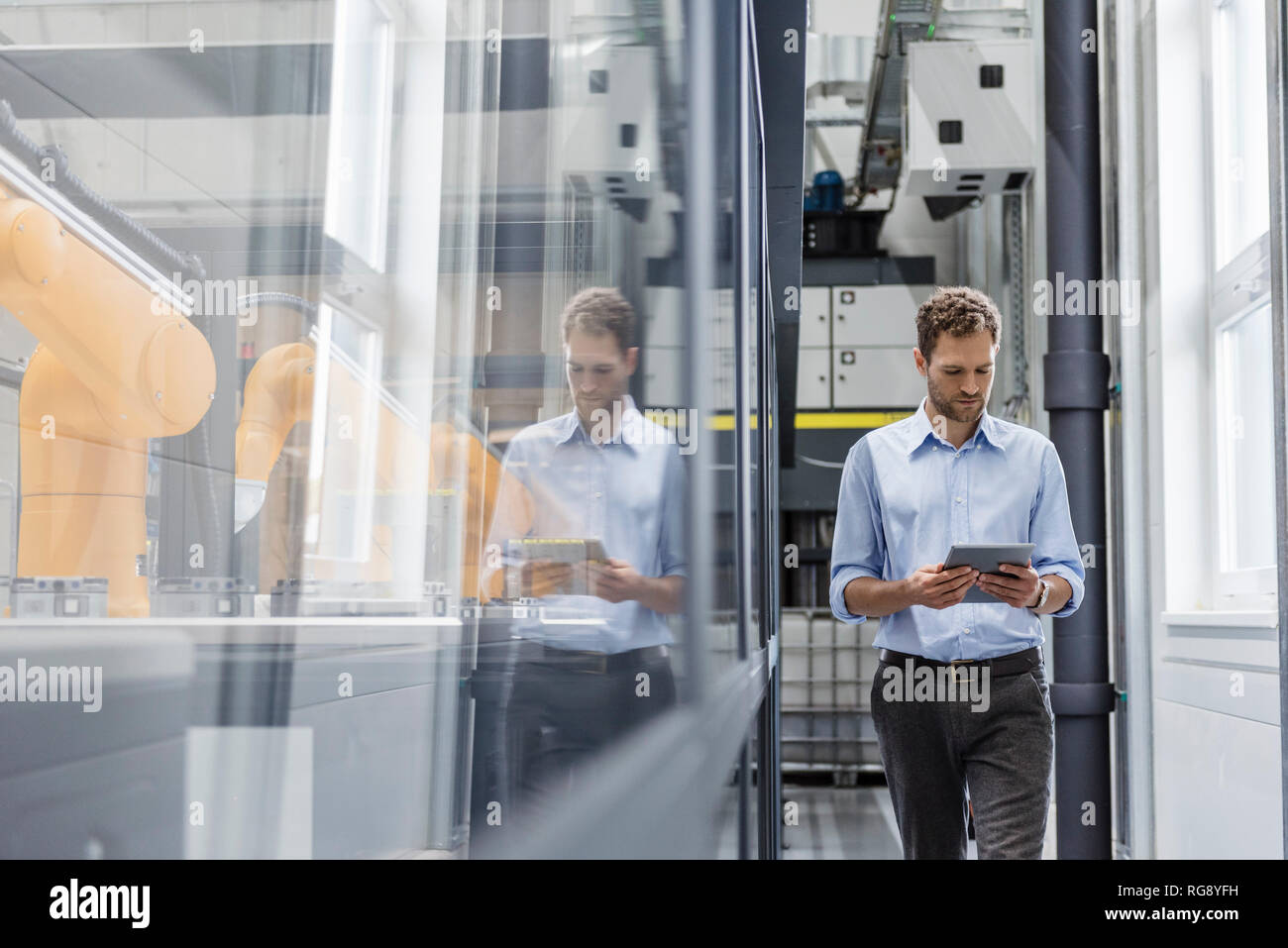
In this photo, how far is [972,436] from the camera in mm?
1810

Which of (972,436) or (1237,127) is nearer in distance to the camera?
(972,436)

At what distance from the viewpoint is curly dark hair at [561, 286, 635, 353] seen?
21.8 inches

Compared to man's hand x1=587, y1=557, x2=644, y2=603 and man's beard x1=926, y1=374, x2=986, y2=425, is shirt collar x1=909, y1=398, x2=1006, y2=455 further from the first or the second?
man's hand x1=587, y1=557, x2=644, y2=603

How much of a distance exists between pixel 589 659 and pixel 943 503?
1.31 meters

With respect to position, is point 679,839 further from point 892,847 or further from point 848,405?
point 848,405

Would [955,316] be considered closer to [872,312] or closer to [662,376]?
[662,376]

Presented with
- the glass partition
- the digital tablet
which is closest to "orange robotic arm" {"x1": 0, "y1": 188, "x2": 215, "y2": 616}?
the glass partition

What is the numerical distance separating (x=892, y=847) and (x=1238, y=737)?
5.86ft

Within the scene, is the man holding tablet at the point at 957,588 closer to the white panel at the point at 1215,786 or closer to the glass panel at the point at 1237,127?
the white panel at the point at 1215,786

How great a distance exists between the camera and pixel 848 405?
587cm

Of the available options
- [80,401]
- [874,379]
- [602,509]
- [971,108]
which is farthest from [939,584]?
[874,379]

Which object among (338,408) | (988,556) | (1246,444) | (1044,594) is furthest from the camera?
(1246,444)

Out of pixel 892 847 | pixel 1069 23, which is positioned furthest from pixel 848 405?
pixel 1069 23

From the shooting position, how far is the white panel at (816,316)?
5891 millimetres
